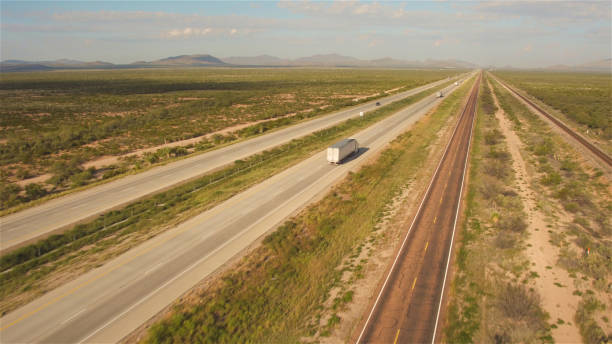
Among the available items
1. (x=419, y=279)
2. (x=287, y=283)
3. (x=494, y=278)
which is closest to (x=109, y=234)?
(x=287, y=283)

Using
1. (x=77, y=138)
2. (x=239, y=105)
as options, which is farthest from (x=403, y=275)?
(x=239, y=105)

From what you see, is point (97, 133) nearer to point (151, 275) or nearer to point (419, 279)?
point (151, 275)

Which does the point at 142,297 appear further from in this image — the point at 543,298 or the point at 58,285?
the point at 543,298

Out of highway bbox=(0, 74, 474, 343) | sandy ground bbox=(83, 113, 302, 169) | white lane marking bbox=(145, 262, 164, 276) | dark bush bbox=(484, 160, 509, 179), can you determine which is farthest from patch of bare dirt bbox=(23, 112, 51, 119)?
dark bush bbox=(484, 160, 509, 179)

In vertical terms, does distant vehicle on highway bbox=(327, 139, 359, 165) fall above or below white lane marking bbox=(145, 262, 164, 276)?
above

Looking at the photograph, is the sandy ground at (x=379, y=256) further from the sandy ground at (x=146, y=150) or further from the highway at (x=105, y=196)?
the sandy ground at (x=146, y=150)

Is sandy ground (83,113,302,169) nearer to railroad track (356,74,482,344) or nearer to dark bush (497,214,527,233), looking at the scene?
railroad track (356,74,482,344)
